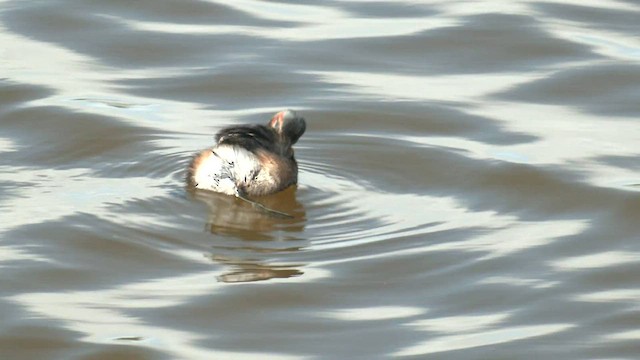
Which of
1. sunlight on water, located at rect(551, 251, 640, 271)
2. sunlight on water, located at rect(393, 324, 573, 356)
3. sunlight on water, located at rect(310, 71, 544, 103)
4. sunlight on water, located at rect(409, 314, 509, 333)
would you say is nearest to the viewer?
sunlight on water, located at rect(393, 324, 573, 356)

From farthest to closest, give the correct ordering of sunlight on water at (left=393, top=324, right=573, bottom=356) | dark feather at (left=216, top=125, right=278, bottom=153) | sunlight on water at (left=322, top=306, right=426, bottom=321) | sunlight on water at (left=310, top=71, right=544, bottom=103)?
sunlight on water at (left=310, top=71, right=544, bottom=103) < dark feather at (left=216, top=125, right=278, bottom=153) < sunlight on water at (left=322, top=306, right=426, bottom=321) < sunlight on water at (left=393, top=324, right=573, bottom=356)

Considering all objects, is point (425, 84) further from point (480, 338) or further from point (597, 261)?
point (480, 338)

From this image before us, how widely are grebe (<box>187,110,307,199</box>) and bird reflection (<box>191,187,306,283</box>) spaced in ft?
0.23

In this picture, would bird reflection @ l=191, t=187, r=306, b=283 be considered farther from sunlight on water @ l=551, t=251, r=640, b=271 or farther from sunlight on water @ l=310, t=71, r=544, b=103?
sunlight on water @ l=310, t=71, r=544, b=103

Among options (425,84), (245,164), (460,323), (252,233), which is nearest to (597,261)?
(460,323)

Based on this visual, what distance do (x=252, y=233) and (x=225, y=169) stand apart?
63 centimetres

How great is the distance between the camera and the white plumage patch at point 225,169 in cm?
938

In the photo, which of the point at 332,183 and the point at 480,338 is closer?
the point at 480,338

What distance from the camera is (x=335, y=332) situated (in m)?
7.34

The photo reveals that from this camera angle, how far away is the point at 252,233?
352 inches

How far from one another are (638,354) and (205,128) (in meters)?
4.55

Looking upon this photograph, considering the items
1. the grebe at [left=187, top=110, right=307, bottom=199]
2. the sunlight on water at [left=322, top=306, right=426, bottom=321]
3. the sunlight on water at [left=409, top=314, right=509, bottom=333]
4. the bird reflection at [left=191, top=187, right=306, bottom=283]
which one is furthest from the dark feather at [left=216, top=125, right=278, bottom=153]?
the sunlight on water at [left=409, top=314, right=509, bottom=333]

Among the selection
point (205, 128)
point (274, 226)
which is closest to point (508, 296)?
point (274, 226)

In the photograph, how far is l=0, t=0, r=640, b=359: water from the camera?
7457mm
